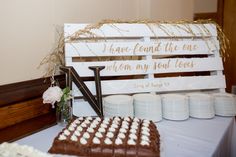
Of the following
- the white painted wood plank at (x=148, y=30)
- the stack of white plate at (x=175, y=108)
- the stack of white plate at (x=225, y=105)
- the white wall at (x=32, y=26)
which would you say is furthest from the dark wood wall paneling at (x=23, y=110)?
the stack of white plate at (x=225, y=105)

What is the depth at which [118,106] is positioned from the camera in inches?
42.6

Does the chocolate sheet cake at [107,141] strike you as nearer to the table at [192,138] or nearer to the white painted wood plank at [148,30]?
the table at [192,138]

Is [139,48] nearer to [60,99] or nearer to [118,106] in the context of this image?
[118,106]

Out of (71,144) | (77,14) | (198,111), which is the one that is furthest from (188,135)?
(77,14)

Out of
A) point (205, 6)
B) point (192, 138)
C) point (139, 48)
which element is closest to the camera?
point (192, 138)

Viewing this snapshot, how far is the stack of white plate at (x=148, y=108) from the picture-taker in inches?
43.2

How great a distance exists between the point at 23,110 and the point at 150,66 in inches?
23.0

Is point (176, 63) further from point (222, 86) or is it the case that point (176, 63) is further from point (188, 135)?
point (188, 135)

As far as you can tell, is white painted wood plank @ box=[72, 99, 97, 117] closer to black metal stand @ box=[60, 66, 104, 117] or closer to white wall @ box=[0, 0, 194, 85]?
black metal stand @ box=[60, 66, 104, 117]

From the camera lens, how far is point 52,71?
3.77ft

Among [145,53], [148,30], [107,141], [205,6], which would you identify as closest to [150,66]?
[145,53]

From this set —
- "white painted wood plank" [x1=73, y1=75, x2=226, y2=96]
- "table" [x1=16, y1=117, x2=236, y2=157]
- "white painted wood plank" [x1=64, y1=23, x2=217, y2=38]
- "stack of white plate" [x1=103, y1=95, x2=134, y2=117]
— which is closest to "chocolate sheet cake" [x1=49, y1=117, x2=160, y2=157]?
"table" [x1=16, y1=117, x2=236, y2=157]

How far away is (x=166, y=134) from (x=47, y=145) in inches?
17.2

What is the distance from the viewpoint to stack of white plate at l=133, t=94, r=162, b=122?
1.10 metres
